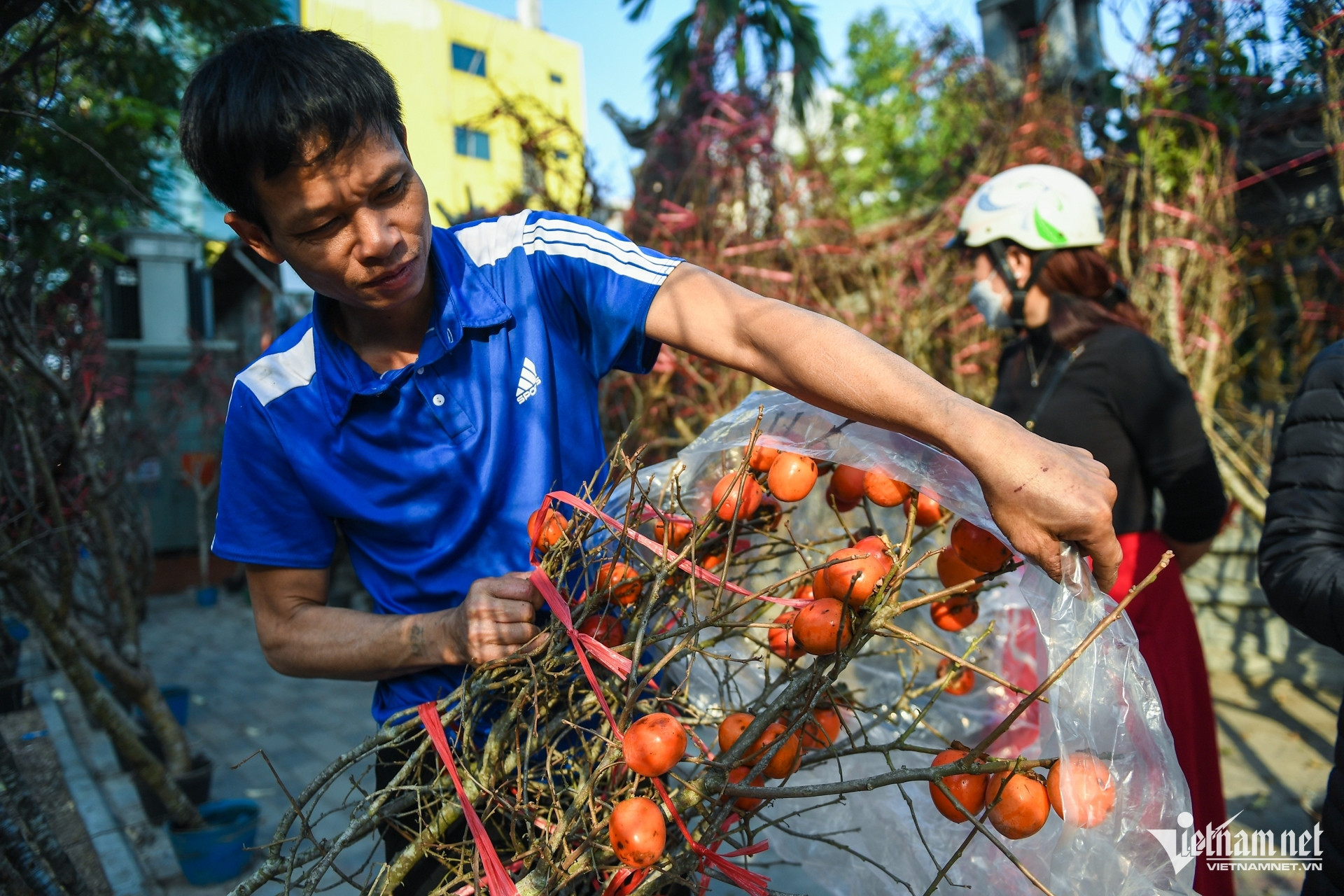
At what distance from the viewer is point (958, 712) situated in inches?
63.3

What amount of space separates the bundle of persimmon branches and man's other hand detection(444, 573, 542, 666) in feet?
0.06

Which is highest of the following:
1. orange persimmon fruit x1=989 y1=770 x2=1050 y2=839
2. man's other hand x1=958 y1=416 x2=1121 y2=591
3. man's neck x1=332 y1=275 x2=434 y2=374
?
man's neck x1=332 y1=275 x2=434 y2=374

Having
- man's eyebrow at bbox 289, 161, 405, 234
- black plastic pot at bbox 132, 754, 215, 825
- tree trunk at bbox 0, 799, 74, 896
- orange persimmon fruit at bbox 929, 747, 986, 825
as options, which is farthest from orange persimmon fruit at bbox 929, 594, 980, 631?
black plastic pot at bbox 132, 754, 215, 825

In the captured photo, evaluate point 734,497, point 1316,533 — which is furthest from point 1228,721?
point 734,497

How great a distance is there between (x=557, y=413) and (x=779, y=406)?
35 cm

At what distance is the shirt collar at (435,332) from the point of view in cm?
121

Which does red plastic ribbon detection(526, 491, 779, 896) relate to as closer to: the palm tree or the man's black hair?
the man's black hair

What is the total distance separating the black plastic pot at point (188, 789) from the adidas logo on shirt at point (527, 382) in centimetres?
361

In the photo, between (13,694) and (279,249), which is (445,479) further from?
(13,694)

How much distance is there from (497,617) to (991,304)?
2087mm

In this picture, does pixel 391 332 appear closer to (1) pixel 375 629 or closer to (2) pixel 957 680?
(1) pixel 375 629

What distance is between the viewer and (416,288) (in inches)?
46.9

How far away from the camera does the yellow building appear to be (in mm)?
5211

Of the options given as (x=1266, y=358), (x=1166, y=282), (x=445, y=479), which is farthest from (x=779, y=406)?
(x=1266, y=358)
